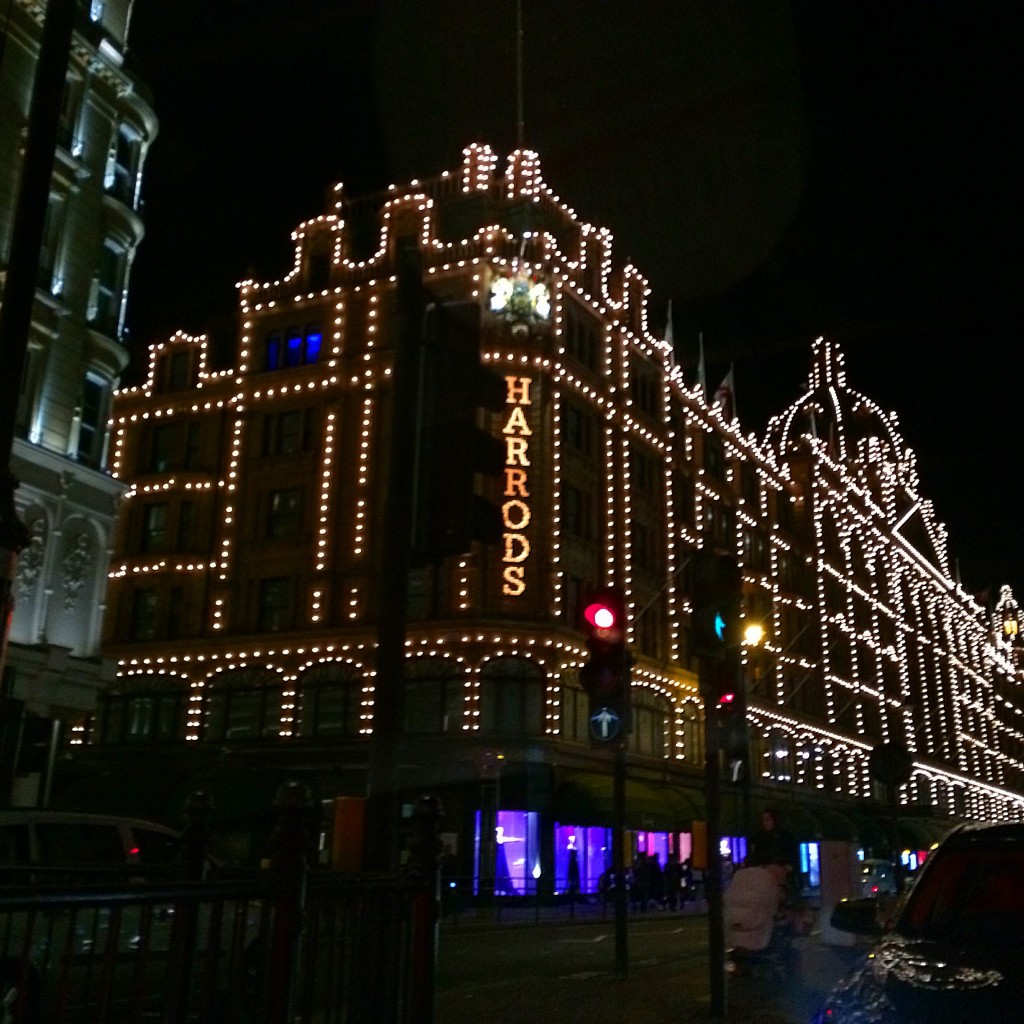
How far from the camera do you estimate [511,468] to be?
3653 cm

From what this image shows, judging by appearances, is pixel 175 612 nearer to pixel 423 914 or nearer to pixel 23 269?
pixel 23 269

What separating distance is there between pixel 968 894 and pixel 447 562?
25556 mm

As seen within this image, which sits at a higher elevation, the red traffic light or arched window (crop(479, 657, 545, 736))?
arched window (crop(479, 657, 545, 736))

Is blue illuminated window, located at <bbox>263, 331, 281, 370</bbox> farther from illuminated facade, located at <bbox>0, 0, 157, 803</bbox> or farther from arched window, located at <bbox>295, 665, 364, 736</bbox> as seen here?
illuminated facade, located at <bbox>0, 0, 157, 803</bbox>

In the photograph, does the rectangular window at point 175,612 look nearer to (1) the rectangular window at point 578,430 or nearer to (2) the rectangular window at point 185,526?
(2) the rectangular window at point 185,526

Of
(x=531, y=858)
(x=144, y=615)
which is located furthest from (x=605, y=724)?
(x=144, y=615)

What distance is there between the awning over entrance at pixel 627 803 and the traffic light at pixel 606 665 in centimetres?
2331

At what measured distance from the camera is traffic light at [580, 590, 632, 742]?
38.8 feet

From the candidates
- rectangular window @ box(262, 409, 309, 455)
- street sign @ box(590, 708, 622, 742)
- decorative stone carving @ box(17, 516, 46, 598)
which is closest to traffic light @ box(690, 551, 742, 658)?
street sign @ box(590, 708, 622, 742)

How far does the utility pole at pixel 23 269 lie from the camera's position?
311 inches

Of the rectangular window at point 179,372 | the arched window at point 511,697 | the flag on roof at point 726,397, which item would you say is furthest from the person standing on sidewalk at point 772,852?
the flag on roof at point 726,397

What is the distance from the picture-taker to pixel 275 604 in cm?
3931

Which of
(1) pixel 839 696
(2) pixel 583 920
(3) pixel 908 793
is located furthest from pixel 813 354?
(2) pixel 583 920

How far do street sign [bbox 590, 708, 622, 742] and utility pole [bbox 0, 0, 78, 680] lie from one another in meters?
6.01
